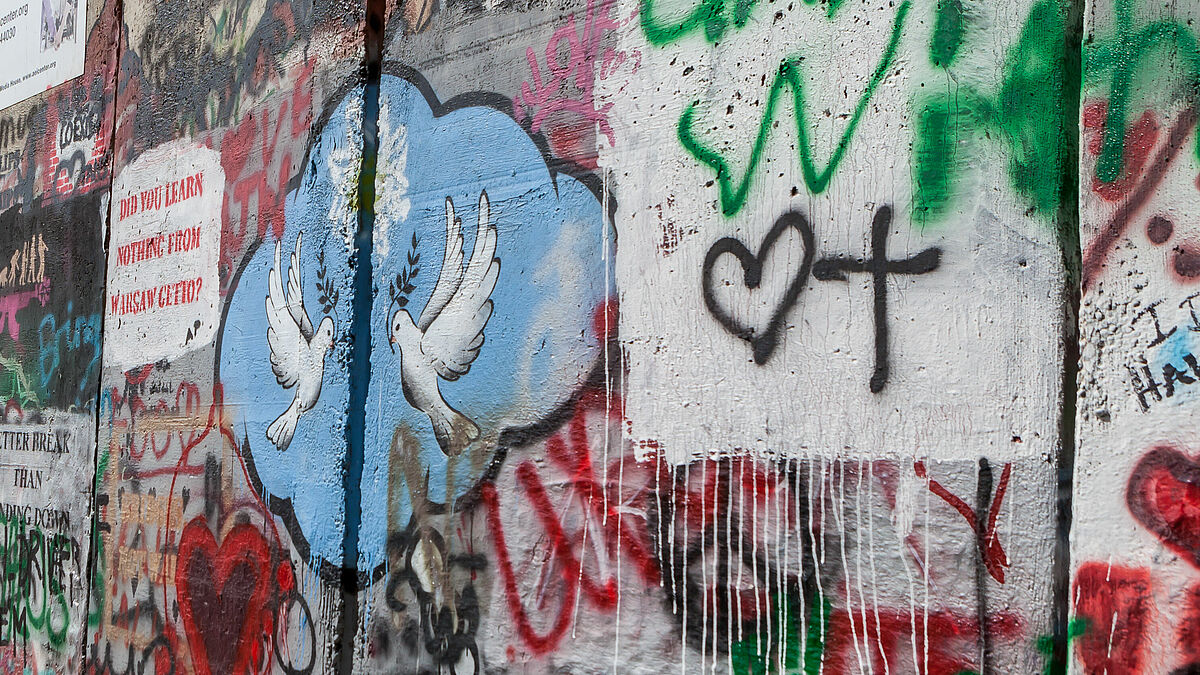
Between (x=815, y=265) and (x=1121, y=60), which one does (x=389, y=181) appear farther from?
(x=1121, y=60)

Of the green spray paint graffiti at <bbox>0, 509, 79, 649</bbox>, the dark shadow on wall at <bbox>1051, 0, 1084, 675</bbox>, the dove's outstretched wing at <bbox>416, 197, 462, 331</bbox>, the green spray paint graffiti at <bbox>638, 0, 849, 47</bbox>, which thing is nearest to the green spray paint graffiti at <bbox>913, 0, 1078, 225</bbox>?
the dark shadow on wall at <bbox>1051, 0, 1084, 675</bbox>

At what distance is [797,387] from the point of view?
76.5 inches

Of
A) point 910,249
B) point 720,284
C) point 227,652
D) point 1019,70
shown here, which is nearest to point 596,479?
point 720,284

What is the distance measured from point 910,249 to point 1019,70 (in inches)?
13.5

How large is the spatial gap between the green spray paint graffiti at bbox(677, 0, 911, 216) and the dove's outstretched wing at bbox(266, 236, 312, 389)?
1326mm

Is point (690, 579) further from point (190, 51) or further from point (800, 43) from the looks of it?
point (190, 51)

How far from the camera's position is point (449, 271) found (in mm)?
2541

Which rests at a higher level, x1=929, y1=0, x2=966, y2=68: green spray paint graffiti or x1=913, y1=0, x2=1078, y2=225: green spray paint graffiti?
x1=929, y1=0, x2=966, y2=68: green spray paint graffiti

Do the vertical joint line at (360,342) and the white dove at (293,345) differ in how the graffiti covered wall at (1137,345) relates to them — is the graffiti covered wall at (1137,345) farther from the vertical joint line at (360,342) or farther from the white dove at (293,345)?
the white dove at (293,345)

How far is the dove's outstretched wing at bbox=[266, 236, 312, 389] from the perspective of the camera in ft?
9.51

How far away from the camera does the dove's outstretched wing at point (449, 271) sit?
2.53m

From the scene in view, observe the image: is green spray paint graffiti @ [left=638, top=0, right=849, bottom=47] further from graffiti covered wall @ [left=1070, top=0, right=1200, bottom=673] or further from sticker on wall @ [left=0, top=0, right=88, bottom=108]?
sticker on wall @ [left=0, top=0, right=88, bottom=108]

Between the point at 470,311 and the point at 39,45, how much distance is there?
2931 mm

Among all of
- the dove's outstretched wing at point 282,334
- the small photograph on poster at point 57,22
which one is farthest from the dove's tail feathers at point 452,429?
the small photograph on poster at point 57,22
